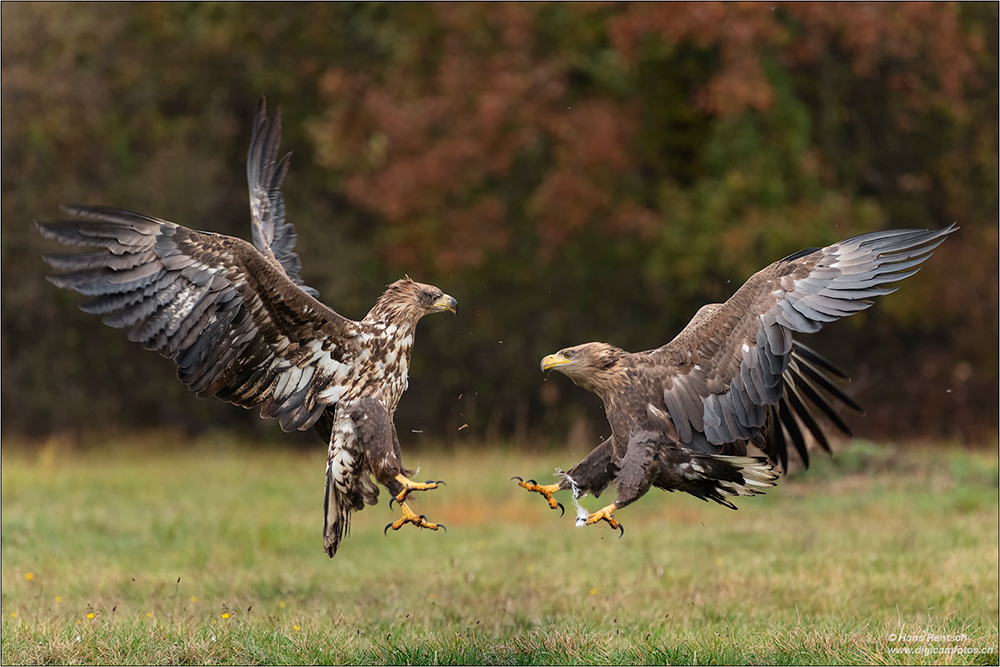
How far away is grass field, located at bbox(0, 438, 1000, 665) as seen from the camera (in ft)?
19.1

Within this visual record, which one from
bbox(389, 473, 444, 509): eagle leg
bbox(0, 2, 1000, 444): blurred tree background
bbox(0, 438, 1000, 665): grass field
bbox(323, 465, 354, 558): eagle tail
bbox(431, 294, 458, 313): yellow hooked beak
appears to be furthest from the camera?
bbox(0, 2, 1000, 444): blurred tree background

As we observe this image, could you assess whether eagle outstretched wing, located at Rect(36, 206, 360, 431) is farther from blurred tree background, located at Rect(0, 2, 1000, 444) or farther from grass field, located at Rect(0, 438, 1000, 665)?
blurred tree background, located at Rect(0, 2, 1000, 444)

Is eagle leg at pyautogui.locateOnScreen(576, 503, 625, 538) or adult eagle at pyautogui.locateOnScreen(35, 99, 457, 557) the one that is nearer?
eagle leg at pyautogui.locateOnScreen(576, 503, 625, 538)

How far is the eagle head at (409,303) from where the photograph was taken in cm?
561

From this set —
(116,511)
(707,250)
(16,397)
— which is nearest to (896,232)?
(116,511)

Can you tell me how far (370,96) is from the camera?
14867 mm

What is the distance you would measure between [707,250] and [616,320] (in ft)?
5.76

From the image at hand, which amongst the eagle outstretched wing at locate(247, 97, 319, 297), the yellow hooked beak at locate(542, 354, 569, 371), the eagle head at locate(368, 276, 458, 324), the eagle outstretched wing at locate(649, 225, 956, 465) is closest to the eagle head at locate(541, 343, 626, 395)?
the yellow hooked beak at locate(542, 354, 569, 371)

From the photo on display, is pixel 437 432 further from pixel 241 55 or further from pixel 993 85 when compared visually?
pixel 993 85

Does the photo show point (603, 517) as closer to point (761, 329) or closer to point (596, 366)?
point (596, 366)

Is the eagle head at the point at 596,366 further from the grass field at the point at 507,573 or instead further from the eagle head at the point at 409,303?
the grass field at the point at 507,573

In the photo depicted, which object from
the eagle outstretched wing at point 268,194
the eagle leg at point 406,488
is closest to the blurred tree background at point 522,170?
the eagle outstretched wing at point 268,194

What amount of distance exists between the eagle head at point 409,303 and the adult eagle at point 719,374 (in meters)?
0.70

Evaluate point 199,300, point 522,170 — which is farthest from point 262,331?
point 522,170
